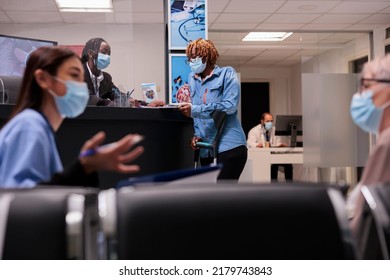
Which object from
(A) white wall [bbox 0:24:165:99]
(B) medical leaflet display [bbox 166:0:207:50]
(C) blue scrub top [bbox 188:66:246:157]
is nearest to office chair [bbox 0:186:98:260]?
(C) blue scrub top [bbox 188:66:246:157]

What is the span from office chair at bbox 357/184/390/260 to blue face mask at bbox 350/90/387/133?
21cm

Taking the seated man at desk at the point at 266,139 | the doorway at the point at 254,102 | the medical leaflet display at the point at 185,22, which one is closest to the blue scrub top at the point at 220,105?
the medical leaflet display at the point at 185,22

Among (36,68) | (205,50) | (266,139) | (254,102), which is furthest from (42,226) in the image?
(254,102)

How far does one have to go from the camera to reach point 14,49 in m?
2.35

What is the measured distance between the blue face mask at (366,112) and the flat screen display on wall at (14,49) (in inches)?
59.2

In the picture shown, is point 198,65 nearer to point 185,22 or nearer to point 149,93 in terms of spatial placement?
point 149,93

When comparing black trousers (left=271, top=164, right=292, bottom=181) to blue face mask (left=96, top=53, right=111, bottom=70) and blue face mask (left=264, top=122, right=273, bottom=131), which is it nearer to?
A: blue face mask (left=264, top=122, right=273, bottom=131)

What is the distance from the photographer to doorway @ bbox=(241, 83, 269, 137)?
9.84 m

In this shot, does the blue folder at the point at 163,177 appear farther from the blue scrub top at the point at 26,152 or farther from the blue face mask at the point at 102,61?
the blue face mask at the point at 102,61

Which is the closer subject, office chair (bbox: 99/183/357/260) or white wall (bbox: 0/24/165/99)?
office chair (bbox: 99/183/357/260)

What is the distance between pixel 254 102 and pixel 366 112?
9041 millimetres
